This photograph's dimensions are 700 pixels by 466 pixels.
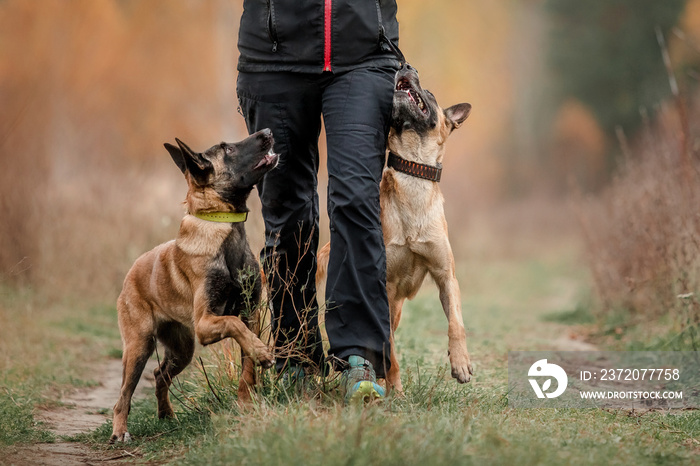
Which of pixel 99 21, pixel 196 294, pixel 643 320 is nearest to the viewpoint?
pixel 196 294

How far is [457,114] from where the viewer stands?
544cm

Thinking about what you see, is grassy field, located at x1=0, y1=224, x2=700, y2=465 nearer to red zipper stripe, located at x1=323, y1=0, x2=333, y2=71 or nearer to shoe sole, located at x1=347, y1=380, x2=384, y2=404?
shoe sole, located at x1=347, y1=380, x2=384, y2=404

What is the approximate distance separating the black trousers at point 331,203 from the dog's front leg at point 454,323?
0.51 meters

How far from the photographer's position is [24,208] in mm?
9594

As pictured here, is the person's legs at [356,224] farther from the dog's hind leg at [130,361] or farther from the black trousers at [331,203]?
A: the dog's hind leg at [130,361]

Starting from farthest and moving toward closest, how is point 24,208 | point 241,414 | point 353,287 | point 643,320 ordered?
1. point 24,208
2. point 643,320
3. point 353,287
4. point 241,414

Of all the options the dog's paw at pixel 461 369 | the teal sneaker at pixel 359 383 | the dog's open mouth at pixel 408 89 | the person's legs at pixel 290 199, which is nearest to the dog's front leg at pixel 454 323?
the dog's paw at pixel 461 369

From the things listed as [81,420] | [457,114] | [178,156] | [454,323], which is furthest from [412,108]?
[81,420]

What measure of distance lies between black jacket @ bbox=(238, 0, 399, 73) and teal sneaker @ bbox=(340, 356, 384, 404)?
5.01ft

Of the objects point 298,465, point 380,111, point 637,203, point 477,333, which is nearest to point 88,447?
point 298,465

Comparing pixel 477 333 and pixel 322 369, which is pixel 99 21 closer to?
pixel 477 333

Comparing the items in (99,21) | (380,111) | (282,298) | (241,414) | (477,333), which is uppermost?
(99,21)

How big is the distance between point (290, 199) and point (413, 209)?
2.53 feet

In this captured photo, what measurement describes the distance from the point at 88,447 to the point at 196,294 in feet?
3.56
